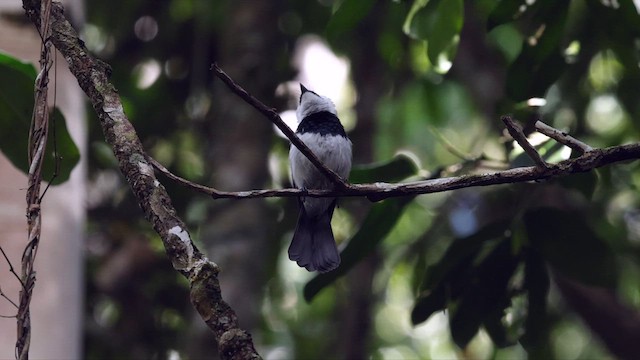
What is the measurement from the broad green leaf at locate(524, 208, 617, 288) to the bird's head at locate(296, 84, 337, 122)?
129 cm

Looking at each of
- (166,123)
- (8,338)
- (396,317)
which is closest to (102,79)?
(8,338)

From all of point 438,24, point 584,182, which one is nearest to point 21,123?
point 438,24

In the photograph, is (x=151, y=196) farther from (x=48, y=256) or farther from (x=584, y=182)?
(x=584, y=182)

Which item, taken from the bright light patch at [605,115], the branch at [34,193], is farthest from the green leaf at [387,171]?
the bright light patch at [605,115]

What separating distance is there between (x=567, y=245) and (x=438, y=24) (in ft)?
3.14

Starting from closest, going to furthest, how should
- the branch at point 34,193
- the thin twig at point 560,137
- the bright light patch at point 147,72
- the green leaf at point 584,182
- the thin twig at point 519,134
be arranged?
1. the branch at point 34,193
2. the thin twig at point 519,134
3. the thin twig at point 560,137
4. the green leaf at point 584,182
5. the bright light patch at point 147,72

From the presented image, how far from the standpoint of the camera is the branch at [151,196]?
6.42 ft

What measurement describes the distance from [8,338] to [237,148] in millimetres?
1785

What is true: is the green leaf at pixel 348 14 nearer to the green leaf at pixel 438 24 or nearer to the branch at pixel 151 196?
the green leaf at pixel 438 24

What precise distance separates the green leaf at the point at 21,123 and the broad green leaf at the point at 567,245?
169cm

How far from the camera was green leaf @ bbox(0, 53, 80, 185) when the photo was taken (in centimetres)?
286

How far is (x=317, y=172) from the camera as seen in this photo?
13.2ft

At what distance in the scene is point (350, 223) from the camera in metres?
5.73

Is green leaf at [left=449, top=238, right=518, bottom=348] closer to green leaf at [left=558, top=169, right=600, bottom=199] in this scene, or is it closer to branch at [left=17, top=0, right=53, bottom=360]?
green leaf at [left=558, top=169, right=600, bottom=199]
